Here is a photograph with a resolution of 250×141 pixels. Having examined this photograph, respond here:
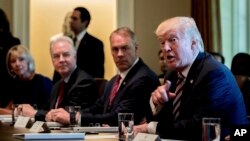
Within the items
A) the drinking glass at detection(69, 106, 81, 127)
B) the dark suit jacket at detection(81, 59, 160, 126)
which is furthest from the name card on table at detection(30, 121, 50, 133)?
the dark suit jacket at detection(81, 59, 160, 126)

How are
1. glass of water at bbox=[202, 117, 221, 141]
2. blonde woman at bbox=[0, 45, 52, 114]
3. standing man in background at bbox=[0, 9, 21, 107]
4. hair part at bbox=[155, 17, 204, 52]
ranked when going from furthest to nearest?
standing man in background at bbox=[0, 9, 21, 107] → blonde woman at bbox=[0, 45, 52, 114] → hair part at bbox=[155, 17, 204, 52] → glass of water at bbox=[202, 117, 221, 141]

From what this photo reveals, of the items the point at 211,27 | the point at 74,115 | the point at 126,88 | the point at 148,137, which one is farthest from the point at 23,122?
the point at 211,27

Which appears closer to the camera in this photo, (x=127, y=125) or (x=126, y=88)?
(x=127, y=125)

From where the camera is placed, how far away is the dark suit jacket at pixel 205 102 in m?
2.70

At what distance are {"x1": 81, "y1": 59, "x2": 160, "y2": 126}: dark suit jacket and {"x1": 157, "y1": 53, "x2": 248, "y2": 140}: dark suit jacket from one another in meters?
0.62

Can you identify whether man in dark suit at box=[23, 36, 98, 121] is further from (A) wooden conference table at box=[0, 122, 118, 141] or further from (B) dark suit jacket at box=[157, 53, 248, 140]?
(B) dark suit jacket at box=[157, 53, 248, 140]

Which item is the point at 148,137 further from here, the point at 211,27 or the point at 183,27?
the point at 211,27

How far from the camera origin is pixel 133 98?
3508 millimetres

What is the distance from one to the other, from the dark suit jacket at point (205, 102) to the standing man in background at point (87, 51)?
12.8ft

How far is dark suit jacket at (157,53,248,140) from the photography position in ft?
8.86

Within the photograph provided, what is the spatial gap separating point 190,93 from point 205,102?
0.12 metres

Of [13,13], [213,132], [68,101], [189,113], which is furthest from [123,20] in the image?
[213,132]

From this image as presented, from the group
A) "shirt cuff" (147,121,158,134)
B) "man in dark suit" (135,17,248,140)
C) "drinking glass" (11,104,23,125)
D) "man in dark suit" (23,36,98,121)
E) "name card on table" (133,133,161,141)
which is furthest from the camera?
"man in dark suit" (23,36,98,121)

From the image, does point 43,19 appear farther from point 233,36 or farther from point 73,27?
point 233,36
